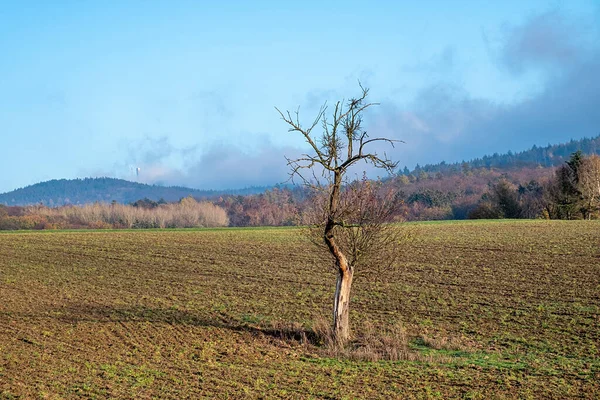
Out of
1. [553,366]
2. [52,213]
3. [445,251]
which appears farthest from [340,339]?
[52,213]

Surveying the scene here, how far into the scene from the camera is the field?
14844 millimetres

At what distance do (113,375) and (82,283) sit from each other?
19242 mm

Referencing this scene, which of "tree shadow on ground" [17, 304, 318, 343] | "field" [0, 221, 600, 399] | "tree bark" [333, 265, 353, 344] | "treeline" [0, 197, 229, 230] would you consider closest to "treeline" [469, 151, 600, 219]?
"field" [0, 221, 600, 399]

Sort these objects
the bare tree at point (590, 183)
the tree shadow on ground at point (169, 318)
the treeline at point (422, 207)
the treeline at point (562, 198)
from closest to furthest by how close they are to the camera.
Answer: the tree shadow on ground at point (169, 318), the bare tree at point (590, 183), the treeline at point (562, 198), the treeline at point (422, 207)

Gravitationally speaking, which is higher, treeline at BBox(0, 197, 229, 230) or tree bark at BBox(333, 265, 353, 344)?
treeline at BBox(0, 197, 229, 230)

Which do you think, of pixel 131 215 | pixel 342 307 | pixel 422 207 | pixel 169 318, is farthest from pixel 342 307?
pixel 131 215

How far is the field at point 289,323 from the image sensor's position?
48.7 feet

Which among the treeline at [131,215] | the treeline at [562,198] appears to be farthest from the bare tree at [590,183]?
the treeline at [131,215]

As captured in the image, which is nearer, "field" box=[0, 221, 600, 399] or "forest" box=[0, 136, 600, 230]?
"field" box=[0, 221, 600, 399]

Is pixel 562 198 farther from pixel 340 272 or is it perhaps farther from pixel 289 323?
pixel 340 272

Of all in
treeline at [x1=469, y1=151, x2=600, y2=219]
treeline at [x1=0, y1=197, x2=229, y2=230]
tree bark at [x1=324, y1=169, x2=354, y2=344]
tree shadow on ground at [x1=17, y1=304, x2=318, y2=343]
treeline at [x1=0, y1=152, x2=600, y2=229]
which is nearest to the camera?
tree bark at [x1=324, y1=169, x2=354, y2=344]

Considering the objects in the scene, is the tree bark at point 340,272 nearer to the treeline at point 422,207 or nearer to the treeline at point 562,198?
the treeline at point 422,207

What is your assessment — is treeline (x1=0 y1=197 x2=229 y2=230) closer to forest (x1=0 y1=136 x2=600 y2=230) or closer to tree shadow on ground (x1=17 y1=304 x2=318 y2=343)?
forest (x1=0 y1=136 x2=600 y2=230)

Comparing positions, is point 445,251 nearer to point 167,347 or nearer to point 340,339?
point 340,339
